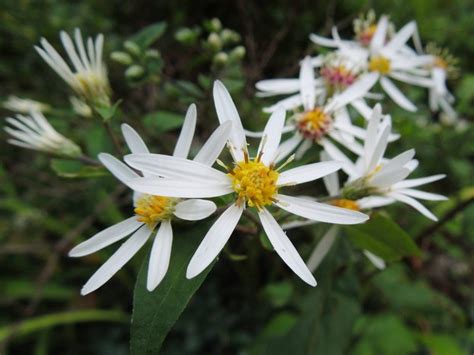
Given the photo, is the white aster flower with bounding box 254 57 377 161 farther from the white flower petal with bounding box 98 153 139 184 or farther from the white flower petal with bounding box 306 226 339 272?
the white flower petal with bounding box 98 153 139 184

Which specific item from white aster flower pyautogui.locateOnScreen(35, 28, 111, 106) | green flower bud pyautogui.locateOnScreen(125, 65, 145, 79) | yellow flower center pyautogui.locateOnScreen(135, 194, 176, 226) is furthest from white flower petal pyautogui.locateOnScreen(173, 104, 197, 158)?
green flower bud pyautogui.locateOnScreen(125, 65, 145, 79)

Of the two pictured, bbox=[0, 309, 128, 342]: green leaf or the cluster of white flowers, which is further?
bbox=[0, 309, 128, 342]: green leaf

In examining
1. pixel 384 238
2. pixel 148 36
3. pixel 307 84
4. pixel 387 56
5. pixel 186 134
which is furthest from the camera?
pixel 387 56

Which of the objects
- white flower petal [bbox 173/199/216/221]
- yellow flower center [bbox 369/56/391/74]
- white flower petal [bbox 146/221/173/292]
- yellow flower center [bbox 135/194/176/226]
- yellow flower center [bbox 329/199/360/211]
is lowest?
yellow flower center [bbox 329/199/360/211]

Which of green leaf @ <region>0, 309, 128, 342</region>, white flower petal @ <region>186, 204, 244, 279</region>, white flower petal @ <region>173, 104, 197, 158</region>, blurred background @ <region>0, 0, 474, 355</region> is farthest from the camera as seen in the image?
green leaf @ <region>0, 309, 128, 342</region>

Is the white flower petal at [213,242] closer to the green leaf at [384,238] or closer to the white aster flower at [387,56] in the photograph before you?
the green leaf at [384,238]

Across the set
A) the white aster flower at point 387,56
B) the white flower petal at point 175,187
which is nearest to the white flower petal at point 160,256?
the white flower petal at point 175,187

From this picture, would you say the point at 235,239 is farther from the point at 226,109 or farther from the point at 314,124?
the point at 226,109

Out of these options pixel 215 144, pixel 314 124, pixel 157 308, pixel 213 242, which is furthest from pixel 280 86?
pixel 157 308

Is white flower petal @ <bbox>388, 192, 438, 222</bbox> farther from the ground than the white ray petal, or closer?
closer
